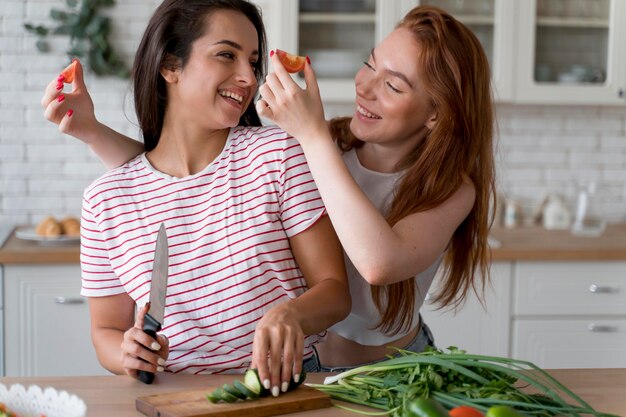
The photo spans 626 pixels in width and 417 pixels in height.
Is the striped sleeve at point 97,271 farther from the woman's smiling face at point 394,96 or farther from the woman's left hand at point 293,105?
the woman's smiling face at point 394,96

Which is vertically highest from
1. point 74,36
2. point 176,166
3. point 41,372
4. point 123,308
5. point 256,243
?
point 74,36

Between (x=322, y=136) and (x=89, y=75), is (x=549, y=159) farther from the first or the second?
(x=322, y=136)

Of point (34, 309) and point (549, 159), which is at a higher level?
point (549, 159)

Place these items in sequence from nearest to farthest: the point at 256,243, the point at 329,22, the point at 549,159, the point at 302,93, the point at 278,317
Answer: the point at 278,317, the point at 302,93, the point at 256,243, the point at 329,22, the point at 549,159

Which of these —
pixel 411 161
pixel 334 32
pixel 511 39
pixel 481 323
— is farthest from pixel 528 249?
pixel 411 161

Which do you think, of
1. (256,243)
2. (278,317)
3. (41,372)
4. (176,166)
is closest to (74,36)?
(41,372)

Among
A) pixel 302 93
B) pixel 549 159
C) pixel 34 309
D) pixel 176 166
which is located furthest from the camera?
pixel 549 159

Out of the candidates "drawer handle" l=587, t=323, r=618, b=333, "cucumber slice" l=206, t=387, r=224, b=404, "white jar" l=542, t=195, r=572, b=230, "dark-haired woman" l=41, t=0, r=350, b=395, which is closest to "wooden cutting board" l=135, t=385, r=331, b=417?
"cucumber slice" l=206, t=387, r=224, b=404

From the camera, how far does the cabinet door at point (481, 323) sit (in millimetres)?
3539

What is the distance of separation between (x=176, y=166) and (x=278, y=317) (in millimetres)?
554

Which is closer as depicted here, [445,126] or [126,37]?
[445,126]

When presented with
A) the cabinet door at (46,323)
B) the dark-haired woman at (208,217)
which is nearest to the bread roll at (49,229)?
the cabinet door at (46,323)

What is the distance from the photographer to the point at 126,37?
3932 millimetres

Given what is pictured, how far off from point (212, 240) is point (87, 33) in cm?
220
